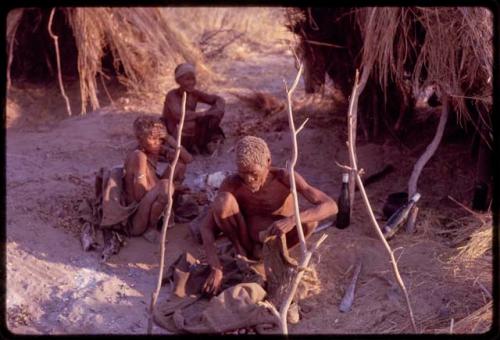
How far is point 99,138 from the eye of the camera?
6.82 m

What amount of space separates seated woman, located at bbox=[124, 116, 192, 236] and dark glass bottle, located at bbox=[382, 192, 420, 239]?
146 centimetres

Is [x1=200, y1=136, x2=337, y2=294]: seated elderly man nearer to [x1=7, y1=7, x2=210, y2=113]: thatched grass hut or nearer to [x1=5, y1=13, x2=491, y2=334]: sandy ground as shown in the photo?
[x1=5, y1=13, x2=491, y2=334]: sandy ground

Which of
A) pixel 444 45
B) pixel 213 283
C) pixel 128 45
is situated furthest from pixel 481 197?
pixel 128 45

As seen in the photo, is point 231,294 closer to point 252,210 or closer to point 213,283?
point 213,283

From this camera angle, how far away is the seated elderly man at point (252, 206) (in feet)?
13.0

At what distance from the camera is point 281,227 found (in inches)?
151

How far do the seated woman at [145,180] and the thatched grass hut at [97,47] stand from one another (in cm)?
252

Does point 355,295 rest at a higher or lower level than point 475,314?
lower

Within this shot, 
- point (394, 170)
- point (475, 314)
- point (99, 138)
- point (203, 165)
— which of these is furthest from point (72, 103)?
point (475, 314)

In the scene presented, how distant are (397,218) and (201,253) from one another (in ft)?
4.38

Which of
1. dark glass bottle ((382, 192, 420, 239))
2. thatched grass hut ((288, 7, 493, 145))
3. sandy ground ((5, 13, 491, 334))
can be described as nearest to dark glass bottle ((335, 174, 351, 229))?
sandy ground ((5, 13, 491, 334))

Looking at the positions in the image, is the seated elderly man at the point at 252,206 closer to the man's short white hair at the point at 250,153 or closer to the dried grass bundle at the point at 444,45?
the man's short white hair at the point at 250,153

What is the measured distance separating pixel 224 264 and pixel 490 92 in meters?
2.08

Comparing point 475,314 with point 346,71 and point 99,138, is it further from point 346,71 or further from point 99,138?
point 99,138
